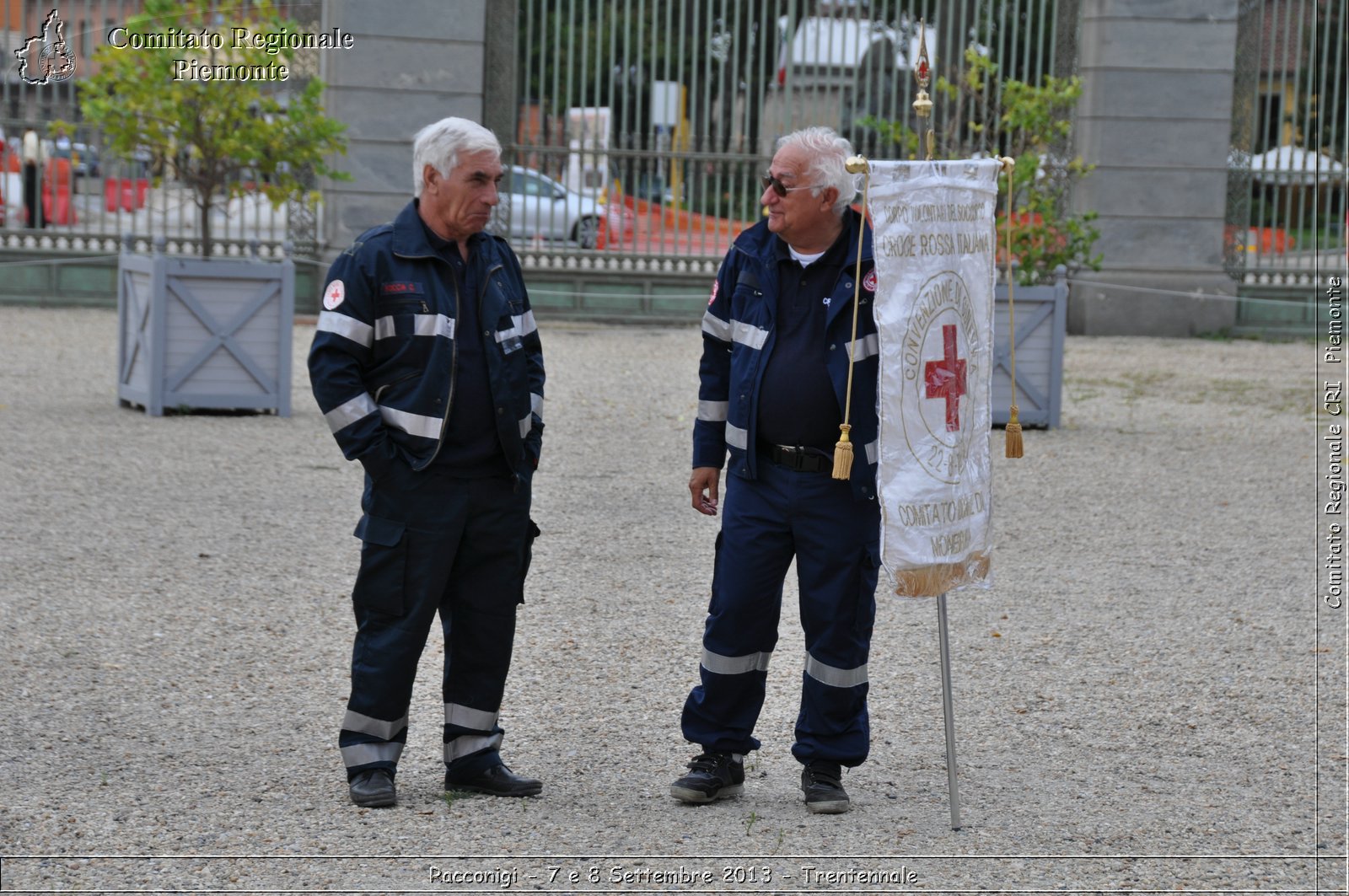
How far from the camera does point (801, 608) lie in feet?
14.8

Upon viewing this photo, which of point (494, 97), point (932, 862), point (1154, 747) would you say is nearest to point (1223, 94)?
point (494, 97)

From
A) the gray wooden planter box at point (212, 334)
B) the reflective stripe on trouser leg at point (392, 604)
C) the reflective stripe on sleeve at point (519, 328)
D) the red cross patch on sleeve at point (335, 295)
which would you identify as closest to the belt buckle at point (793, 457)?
the reflective stripe on sleeve at point (519, 328)

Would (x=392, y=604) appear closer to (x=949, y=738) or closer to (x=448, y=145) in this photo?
(x=448, y=145)

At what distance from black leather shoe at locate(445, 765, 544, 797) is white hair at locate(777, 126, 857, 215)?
1737mm

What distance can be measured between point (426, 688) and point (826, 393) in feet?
6.21

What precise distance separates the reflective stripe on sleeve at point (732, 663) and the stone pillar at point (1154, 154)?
14.8 meters

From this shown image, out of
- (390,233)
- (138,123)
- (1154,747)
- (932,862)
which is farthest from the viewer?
(138,123)

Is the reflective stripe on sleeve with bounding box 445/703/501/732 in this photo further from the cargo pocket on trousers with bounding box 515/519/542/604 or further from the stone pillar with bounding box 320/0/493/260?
the stone pillar with bounding box 320/0/493/260

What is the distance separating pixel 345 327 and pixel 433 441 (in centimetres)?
37

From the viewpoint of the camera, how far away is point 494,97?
18453mm

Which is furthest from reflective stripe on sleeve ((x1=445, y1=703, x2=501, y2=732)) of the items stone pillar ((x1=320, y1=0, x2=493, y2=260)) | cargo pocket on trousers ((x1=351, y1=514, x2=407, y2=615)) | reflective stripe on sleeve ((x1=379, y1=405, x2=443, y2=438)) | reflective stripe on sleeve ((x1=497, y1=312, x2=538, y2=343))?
stone pillar ((x1=320, y1=0, x2=493, y2=260))

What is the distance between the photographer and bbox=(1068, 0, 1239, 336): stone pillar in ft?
60.5

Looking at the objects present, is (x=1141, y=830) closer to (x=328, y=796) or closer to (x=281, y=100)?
(x=328, y=796)

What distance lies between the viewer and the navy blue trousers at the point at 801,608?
4.39 meters
